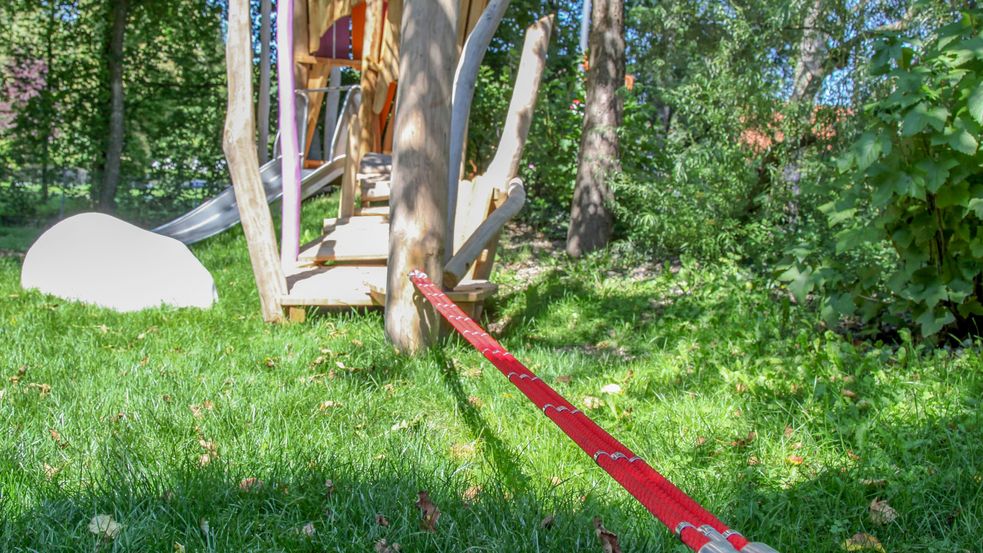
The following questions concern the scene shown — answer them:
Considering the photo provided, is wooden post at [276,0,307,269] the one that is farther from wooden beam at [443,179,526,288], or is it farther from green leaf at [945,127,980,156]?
green leaf at [945,127,980,156]

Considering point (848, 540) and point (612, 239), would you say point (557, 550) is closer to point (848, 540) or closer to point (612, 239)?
point (848, 540)

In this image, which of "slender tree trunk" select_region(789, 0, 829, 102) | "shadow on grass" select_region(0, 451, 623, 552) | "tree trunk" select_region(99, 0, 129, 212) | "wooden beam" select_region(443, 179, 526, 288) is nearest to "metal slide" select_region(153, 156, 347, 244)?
"tree trunk" select_region(99, 0, 129, 212)

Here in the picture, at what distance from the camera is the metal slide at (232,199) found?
9.66m

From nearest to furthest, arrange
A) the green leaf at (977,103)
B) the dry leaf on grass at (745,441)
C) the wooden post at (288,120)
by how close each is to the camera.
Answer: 1. the dry leaf on grass at (745,441)
2. the green leaf at (977,103)
3. the wooden post at (288,120)

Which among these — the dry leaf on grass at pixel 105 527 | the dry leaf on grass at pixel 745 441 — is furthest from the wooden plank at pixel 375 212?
the dry leaf on grass at pixel 105 527

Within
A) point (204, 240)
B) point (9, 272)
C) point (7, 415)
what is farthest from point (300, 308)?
point (204, 240)

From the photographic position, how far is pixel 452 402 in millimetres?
3756

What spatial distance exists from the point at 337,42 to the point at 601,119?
187 inches

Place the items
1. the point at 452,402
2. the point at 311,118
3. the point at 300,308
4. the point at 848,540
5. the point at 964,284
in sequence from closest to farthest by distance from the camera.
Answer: the point at 848,540, the point at 452,402, the point at 964,284, the point at 300,308, the point at 311,118

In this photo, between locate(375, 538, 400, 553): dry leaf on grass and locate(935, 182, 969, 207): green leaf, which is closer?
locate(375, 538, 400, 553): dry leaf on grass

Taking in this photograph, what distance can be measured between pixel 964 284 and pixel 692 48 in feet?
17.5

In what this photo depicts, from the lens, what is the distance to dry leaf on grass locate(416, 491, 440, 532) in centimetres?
234

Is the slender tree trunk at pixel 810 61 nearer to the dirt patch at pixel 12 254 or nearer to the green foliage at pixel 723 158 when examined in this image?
the green foliage at pixel 723 158

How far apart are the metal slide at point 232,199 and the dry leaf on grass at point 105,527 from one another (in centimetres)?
704
